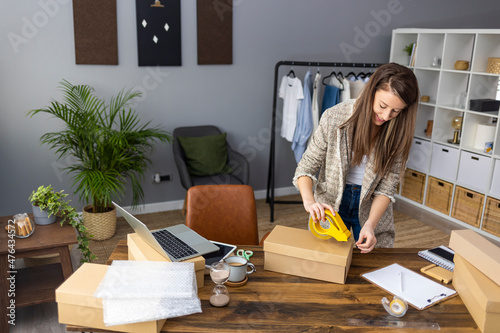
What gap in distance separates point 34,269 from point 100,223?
92 centimetres

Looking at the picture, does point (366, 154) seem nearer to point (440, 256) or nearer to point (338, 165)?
point (338, 165)

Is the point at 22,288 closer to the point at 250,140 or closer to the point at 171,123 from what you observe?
the point at 171,123

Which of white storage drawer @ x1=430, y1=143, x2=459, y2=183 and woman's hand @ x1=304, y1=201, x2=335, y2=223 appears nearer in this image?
woman's hand @ x1=304, y1=201, x2=335, y2=223

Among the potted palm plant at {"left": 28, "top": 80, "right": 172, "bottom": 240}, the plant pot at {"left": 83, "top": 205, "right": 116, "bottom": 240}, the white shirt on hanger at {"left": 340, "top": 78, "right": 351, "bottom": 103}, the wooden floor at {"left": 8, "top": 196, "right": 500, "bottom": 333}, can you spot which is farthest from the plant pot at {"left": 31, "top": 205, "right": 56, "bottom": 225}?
the white shirt on hanger at {"left": 340, "top": 78, "right": 351, "bottom": 103}

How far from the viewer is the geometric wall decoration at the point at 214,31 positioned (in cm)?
428

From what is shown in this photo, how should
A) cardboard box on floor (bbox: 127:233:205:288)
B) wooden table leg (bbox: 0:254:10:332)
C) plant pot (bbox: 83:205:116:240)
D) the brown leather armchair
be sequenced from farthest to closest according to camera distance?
plant pot (bbox: 83:205:116:240)
wooden table leg (bbox: 0:254:10:332)
the brown leather armchair
cardboard box on floor (bbox: 127:233:205:288)

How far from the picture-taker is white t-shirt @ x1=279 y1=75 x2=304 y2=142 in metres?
4.23

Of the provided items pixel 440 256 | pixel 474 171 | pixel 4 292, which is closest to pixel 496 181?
pixel 474 171

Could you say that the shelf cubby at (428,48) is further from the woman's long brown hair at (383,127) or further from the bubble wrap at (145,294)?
Result: the bubble wrap at (145,294)

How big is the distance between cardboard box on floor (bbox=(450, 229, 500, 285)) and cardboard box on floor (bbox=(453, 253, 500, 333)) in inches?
0.9

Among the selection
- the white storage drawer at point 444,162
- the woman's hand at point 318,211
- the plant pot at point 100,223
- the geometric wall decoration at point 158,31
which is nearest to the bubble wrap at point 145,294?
the woman's hand at point 318,211

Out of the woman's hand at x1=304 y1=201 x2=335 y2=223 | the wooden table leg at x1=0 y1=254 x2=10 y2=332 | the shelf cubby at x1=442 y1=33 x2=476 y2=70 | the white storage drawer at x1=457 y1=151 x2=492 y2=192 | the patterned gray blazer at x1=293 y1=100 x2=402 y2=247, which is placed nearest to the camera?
the woman's hand at x1=304 y1=201 x2=335 y2=223

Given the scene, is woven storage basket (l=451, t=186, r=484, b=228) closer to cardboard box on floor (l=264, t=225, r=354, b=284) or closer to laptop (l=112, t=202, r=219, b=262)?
cardboard box on floor (l=264, t=225, r=354, b=284)

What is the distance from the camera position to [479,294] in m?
1.47
